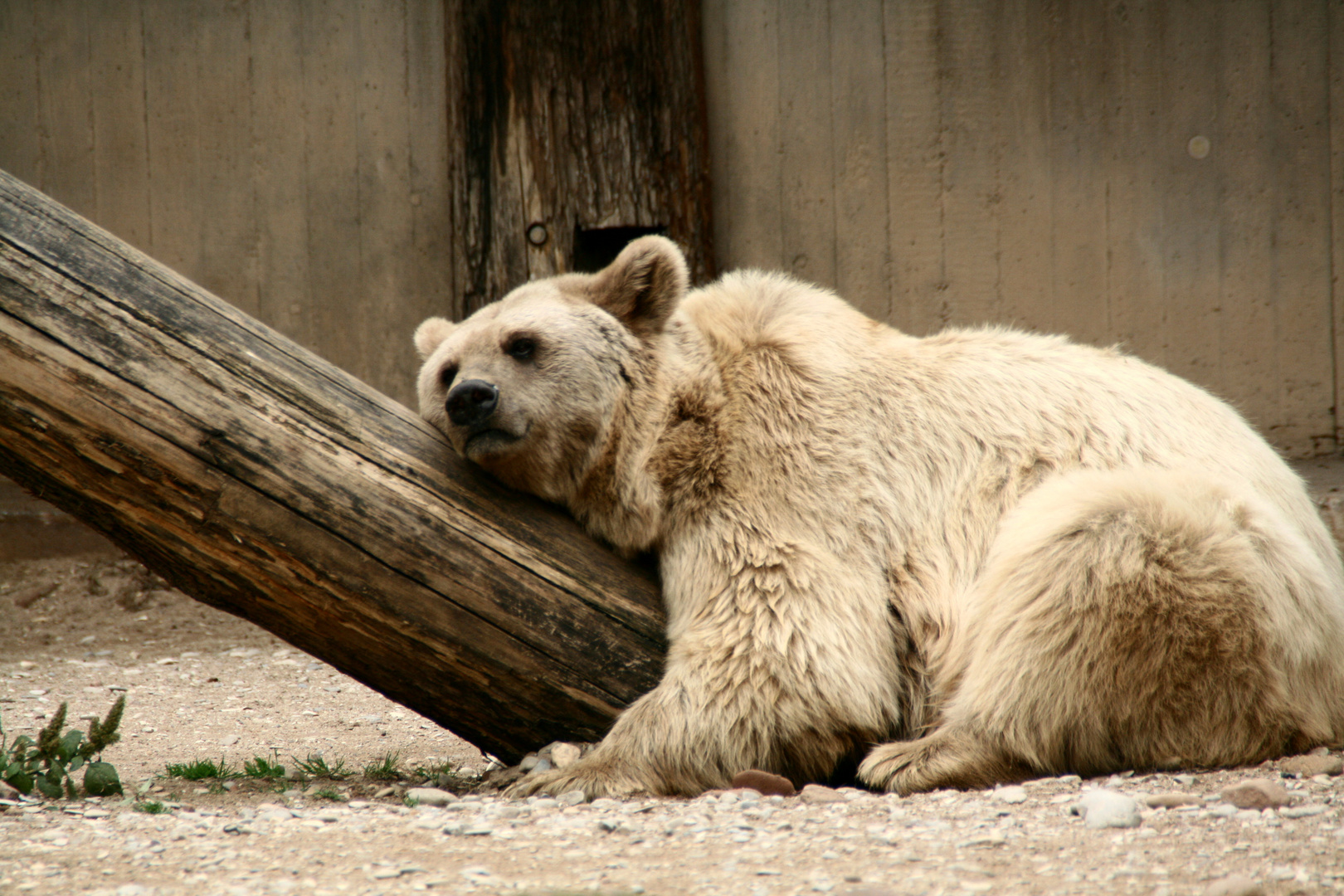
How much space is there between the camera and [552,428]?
10.9 ft

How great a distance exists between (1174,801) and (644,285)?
6.70 feet

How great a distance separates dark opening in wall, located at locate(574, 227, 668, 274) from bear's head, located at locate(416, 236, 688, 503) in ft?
6.17

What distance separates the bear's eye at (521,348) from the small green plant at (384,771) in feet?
4.40

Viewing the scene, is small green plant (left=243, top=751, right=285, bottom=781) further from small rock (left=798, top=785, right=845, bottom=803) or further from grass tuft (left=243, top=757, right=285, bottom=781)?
small rock (left=798, top=785, right=845, bottom=803)

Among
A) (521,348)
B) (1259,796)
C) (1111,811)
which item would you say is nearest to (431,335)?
(521,348)

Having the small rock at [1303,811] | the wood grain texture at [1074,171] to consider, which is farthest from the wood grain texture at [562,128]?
the small rock at [1303,811]

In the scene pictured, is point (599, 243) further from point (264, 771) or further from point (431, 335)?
point (264, 771)

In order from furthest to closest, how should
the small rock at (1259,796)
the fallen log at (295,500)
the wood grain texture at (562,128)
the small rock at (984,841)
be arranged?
the wood grain texture at (562,128)
the fallen log at (295,500)
the small rock at (1259,796)
the small rock at (984,841)

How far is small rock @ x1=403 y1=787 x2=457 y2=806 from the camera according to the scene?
9.98 ft

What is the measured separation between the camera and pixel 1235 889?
1.88 m

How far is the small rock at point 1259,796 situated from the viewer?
99.3 inches

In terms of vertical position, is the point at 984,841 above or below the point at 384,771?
above

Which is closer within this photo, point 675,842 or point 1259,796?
point 675,842

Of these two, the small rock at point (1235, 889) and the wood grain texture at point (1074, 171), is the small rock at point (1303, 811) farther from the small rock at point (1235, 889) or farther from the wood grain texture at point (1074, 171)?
the wood grain texture at point (1074, 171)
